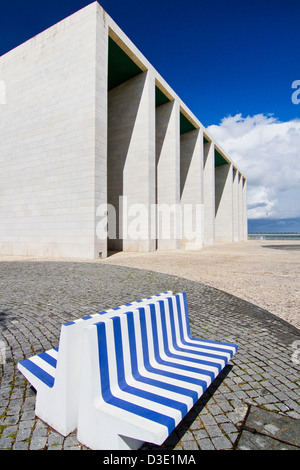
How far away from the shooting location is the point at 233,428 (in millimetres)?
2148

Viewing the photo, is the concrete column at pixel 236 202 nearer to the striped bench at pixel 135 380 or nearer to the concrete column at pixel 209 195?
the concrete column at pixel 209 195

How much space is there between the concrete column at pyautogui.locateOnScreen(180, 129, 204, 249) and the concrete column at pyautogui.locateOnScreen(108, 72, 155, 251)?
9.23 metres

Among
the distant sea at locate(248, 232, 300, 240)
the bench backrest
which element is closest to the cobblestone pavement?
the bench backrest

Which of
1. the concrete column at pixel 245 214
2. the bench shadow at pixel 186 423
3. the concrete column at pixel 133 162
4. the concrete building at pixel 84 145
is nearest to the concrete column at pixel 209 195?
the concrete building at pixel 84 145

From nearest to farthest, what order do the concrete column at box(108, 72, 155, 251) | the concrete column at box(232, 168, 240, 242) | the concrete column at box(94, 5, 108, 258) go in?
the concrete column at box(94, 5, 108, 258) < the concrete column at box(108, 72, 155, 251) < the concrete column at box(232, 168, 240, 242)

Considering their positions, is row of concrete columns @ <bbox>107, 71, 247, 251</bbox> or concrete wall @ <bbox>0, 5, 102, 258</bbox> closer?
concrete wall @ <bbox>0, 5, 102, 258</bbox>

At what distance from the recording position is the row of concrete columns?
20.4 metres

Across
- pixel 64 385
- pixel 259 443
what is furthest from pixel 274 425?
pixel 64 385

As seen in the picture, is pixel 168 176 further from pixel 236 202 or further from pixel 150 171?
pixel 236 202

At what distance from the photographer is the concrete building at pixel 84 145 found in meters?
15.9

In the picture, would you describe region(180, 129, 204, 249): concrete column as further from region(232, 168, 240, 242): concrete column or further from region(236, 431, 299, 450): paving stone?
region(236, 431, 299, 450): paving stone

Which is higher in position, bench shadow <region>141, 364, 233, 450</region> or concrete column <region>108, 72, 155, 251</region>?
concrete column <region>108, 72, 155, 251</region>

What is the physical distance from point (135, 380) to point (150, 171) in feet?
62.3
